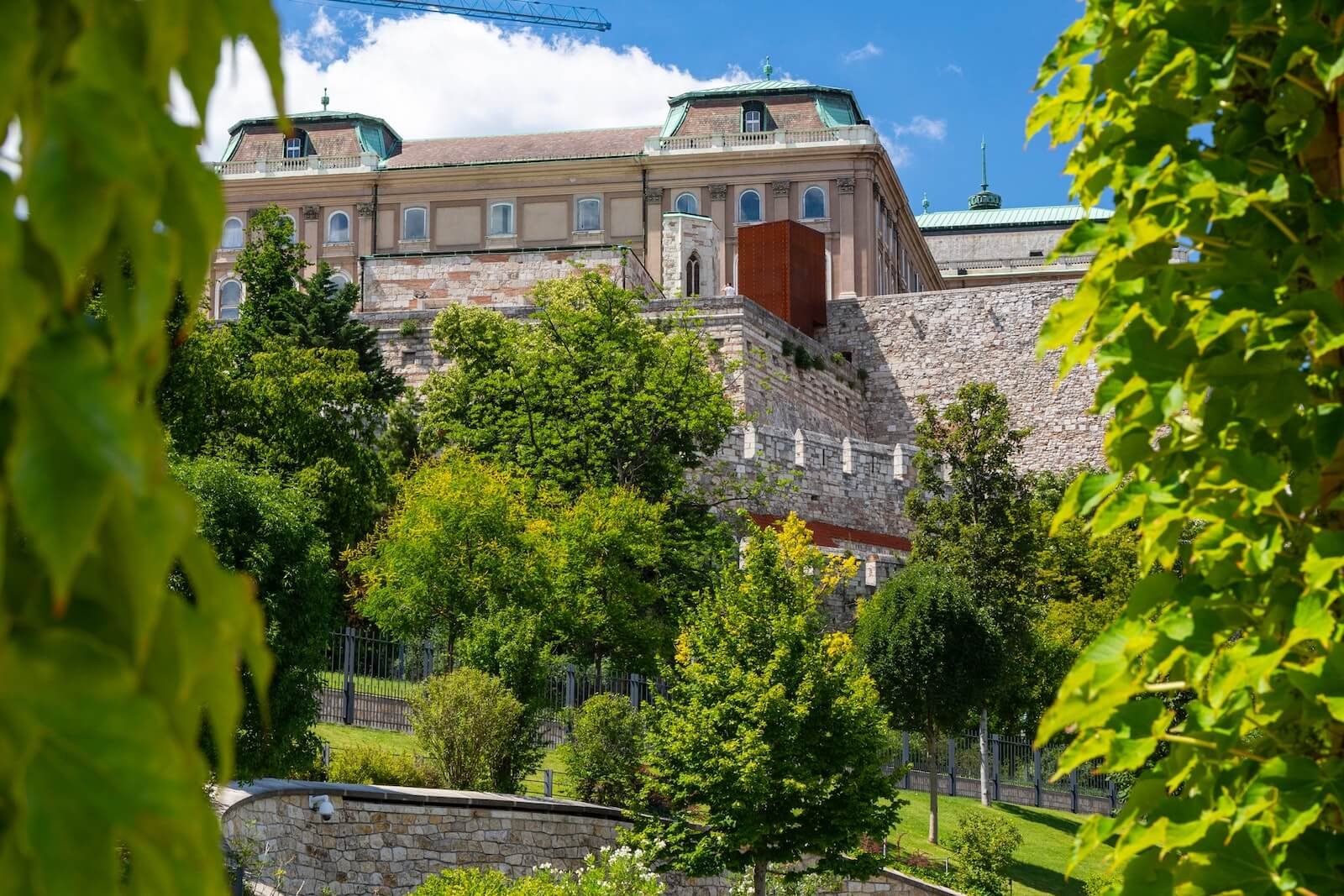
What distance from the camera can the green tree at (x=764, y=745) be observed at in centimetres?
1772

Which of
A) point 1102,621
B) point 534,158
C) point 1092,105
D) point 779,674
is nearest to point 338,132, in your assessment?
point 534,158

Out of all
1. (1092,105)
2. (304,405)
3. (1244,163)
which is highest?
(304,405)

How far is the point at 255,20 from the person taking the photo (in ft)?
4.16

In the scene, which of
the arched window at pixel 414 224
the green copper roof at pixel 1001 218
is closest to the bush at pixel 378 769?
the arched window at pixel 414 224

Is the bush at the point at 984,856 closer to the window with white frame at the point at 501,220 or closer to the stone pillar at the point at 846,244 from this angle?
the stone pillar at the point at 846,244

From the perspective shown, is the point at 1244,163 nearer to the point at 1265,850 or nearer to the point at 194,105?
the point at 1265,850

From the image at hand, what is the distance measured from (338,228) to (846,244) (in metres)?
20.1

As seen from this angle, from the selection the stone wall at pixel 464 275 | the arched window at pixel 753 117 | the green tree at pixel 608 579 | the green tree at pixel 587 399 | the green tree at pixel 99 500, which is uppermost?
the arched window at pixel 753 117

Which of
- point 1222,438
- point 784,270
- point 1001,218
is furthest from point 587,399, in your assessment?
point 1001,218

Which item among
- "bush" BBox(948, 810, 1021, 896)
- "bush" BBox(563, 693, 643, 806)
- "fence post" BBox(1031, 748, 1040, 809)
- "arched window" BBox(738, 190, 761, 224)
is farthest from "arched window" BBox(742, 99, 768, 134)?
"bush" BBox(563, 693, 643, 806)

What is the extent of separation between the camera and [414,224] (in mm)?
61438

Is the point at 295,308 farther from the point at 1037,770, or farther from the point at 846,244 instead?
the point at 846,244

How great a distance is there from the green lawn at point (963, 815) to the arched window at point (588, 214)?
36.8 metres

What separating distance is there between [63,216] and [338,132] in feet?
220
